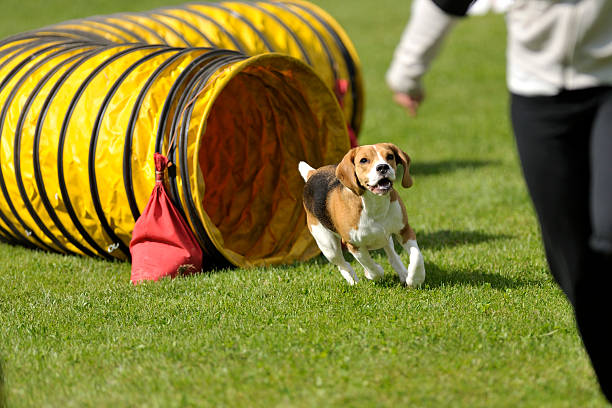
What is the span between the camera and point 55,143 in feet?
21.9

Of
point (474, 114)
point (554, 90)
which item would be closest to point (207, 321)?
point (554, 90)

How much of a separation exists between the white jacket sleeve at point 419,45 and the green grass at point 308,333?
145 centimetres

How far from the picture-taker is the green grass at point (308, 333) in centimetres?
402

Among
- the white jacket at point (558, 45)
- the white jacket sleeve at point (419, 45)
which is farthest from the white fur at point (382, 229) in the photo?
the white jacket at point (558, 45)

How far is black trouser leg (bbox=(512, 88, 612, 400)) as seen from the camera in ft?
10.3

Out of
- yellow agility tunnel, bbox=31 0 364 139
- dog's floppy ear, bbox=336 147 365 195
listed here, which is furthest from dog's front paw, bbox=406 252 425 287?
yellow agility tunnel, bbox=31 0 364 139

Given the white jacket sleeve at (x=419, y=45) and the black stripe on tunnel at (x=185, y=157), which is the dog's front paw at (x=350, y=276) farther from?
the white jacket sleeve at (x=419, y=45)

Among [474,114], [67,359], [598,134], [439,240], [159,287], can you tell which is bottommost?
[474,114]

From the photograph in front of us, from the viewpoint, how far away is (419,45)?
12.2 feet

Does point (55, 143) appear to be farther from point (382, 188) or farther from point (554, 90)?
point (554, 90)

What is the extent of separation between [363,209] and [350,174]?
32cm

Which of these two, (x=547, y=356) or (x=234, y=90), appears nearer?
(x=547, y=356)

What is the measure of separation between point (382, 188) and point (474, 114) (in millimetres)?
10734

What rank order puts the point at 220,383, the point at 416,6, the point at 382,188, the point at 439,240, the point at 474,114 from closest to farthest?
the point at 416,6 < the point at 220,383 < the point at 382,188 < the point at 439,240 < the point at 474,114
